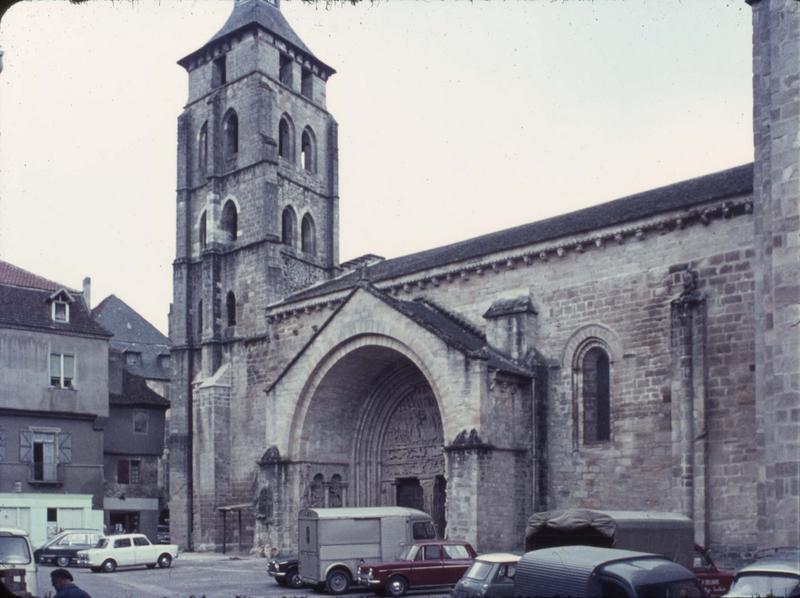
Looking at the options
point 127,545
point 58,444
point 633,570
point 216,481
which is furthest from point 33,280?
point 633,570

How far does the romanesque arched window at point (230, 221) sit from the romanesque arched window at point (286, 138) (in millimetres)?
3175

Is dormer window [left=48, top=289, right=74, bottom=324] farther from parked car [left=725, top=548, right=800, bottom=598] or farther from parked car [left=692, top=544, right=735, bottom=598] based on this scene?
parked car [left=725, top=548, right=800, bottom=598]

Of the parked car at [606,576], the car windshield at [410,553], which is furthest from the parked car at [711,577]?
the car windshield at [410,553]

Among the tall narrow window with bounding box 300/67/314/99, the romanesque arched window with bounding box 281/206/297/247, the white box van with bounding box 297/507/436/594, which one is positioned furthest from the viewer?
the tall narrow window with bounding box 300/67/314/99

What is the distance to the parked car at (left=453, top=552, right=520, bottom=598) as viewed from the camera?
1627 cm

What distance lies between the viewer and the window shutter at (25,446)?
122 feet

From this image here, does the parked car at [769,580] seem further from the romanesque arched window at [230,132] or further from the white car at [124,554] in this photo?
the romanesque arched window at [230,132]

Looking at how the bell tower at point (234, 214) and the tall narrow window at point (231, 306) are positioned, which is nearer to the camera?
the bell tower at point (234, 214)

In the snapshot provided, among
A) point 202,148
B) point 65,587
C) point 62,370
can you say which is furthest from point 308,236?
point 65,587

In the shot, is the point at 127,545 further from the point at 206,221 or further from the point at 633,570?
the point at 633,570

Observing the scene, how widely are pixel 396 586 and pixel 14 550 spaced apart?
314 inches

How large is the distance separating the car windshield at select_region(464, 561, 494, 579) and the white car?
15.2 meters

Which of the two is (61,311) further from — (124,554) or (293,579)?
(293,579)

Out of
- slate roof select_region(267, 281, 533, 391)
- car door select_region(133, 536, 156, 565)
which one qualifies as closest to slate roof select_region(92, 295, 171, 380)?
slate roof select_region(267, 281, 533, 391)
